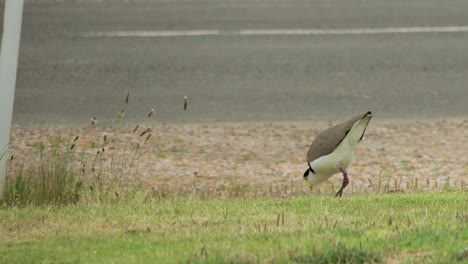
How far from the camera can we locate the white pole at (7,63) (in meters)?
6.83

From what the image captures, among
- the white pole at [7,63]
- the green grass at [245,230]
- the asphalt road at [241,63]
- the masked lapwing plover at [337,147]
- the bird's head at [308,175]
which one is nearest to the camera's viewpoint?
the green grass at [245,230]

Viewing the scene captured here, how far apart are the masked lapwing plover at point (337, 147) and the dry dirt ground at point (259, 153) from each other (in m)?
0.63

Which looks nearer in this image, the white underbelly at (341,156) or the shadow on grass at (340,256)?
the shadow on grass at (340,256)

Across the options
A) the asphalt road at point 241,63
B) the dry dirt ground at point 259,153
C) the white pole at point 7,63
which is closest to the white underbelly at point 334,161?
the dry dirt ground at point 259,153

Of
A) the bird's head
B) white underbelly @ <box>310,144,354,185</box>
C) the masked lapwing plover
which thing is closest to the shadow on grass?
the masked lapwing plover

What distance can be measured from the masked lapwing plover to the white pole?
6.44 feet

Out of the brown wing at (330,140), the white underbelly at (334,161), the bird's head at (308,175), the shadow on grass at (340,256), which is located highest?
the brown wing at (330,140)

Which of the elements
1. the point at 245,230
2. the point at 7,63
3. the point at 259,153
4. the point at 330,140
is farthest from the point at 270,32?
the point at 245,230

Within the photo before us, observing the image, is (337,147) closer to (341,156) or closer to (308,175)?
(341,156)

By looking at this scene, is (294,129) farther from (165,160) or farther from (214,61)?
(214,61)

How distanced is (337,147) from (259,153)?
6.38 ft

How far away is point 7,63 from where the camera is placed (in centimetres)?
686

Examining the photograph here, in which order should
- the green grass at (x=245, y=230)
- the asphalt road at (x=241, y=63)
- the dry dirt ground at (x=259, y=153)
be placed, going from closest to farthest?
the green grass at (x=245, y=230), the dry dirt ground at (x=259, y=153), the asphalt road at (x=241, y=63)

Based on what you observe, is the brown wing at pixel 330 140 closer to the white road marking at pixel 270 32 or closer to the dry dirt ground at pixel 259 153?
the dry dirt ground at pixel 259 153
